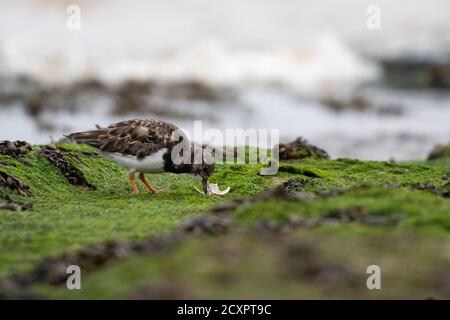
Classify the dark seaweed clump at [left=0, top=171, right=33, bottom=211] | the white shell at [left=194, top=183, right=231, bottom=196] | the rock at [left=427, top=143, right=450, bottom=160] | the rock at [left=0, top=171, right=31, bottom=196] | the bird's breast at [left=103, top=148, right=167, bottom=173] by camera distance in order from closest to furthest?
the dark seaweed clump at [left=0, top=171, right=33, bottom=211] → the rock at [left=0, top=171, right=31, bottom=196] → the bird's breast at [left=103, top=148, right=167, bottom=173] → the white shell at [left=194, top=183, right=231, bottom=196] → the rock at [left=427, top=143, right=450, bottom=160]

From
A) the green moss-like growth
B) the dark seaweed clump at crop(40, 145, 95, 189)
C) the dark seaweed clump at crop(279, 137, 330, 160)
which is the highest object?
the dark seaweed clump at crop(279, 137, 330, 160)

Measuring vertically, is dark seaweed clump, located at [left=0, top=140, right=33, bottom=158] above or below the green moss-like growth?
above

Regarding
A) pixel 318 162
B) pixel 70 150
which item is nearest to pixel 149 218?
pixel 70 150

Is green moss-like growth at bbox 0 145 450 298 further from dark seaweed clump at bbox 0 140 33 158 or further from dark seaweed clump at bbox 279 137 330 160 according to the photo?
dark seaweed clump at bbox 279 137 330 160

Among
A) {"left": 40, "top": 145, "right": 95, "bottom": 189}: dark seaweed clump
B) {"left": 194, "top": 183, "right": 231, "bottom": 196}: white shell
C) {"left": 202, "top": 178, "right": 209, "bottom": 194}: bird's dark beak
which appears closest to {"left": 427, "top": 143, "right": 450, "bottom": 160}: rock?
{"left": 194, "top": 183, "right": 231, "bottom": 196}: white shell

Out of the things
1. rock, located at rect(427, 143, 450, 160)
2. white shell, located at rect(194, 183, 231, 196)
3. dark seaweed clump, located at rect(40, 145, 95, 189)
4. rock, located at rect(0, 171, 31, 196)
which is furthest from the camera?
rock, located at rect(427, 143, 450, 160)

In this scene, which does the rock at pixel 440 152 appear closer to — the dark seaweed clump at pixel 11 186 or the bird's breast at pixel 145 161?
the bird's breast at pixel 145 161

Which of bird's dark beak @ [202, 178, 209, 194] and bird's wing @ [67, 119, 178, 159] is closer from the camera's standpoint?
bird's wing @ [67, 119, 178, 159]

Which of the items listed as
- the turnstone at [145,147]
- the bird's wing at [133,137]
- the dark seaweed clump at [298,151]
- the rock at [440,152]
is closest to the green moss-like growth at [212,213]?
the turnstone at [145,147]
